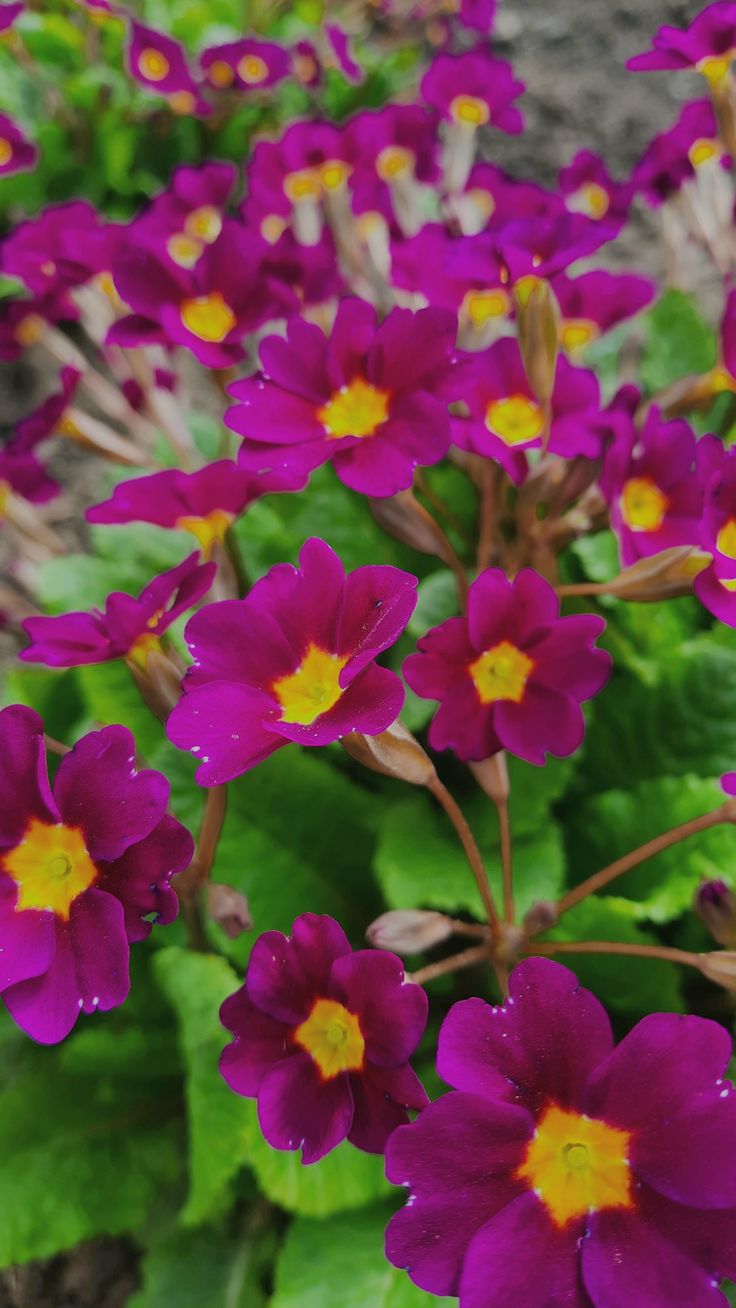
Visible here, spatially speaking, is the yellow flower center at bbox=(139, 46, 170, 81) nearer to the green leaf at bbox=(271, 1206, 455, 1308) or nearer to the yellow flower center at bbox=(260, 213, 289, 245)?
the yellow flower center at bbox=(260, 213, 289, 245)

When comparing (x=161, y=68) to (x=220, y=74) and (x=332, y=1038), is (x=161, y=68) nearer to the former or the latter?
(x=220, y=74)

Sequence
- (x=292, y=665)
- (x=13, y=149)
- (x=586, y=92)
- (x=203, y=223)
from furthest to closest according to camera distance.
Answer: (x=586, y=92), (x=13, y=149), (x=203, y=223), (x=292, y=665)

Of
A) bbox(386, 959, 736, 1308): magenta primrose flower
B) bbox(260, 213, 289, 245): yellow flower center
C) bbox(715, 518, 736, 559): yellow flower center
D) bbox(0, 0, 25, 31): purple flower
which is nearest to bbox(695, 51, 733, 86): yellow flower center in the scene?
bbox(260, 213, 289, 245): yellow flower center

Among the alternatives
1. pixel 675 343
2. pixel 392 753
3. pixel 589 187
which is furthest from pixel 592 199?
pixel 392 753

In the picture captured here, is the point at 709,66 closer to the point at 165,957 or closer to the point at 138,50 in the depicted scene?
the point at 165,957

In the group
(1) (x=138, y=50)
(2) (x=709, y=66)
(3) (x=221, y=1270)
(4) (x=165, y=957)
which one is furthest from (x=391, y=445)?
(1) (x=138, y=50)
